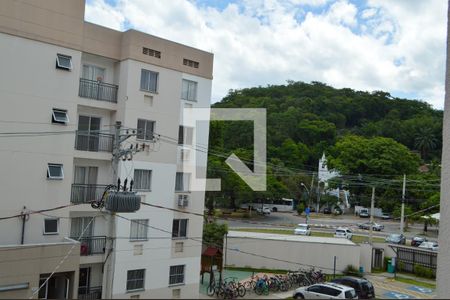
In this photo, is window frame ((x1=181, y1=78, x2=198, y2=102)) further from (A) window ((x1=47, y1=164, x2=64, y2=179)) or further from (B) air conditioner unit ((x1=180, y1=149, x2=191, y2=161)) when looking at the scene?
(A) window ((x1=47, y1=164, x2=64, y2=179))

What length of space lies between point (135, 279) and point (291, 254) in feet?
33.0

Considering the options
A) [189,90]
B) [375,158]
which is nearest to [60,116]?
[189,90]

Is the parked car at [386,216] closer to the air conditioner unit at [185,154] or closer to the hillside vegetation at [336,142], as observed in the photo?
the hillside vegetation at [336,142]

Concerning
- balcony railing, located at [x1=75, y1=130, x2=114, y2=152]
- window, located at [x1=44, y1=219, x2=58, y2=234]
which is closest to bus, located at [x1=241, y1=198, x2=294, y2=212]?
balcony railing, located at [x1=75, y1=130, x2=114, y2=152]

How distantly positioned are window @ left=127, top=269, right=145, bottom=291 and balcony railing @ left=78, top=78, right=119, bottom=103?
5.57m

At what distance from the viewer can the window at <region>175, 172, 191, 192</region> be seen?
592 inches

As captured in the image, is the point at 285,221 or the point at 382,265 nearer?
the point at 382,265

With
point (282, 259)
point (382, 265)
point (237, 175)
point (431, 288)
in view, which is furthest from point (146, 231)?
point (237, 175)

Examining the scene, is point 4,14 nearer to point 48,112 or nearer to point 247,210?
point 48,112

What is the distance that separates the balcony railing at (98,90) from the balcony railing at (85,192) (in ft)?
9.04

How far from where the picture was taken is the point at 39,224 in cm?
1164

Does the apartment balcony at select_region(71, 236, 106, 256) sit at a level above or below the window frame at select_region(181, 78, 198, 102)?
below

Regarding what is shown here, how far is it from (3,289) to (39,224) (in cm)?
219

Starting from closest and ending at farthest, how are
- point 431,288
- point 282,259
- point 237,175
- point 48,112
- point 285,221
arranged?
point 48,112
point 431,288
point 282,259
point 237,175
point 285,221
